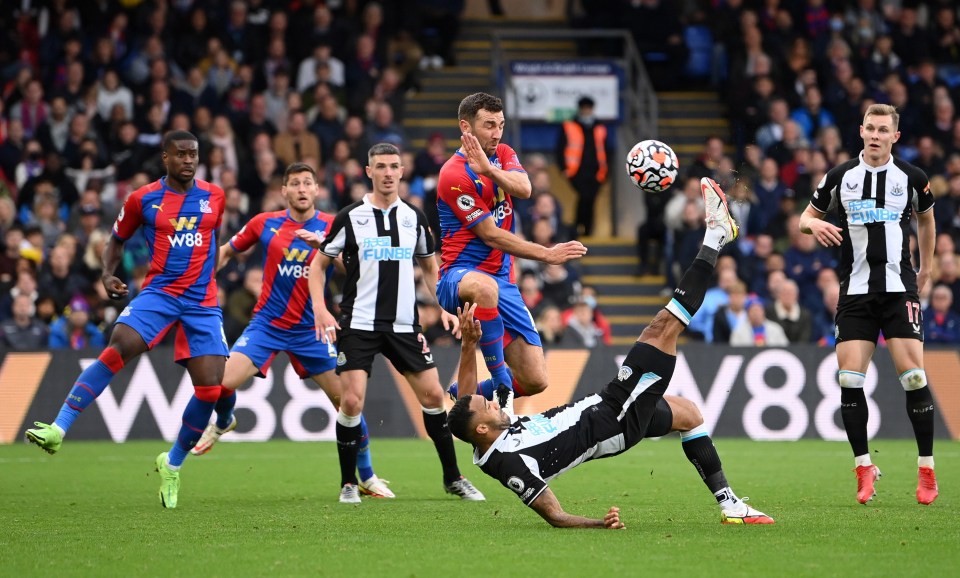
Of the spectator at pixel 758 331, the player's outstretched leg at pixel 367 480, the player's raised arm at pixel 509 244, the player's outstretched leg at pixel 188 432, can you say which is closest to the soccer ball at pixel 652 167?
the player's raised arm at pixel 509 244

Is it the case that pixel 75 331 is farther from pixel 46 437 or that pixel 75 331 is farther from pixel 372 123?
pixel 46 437

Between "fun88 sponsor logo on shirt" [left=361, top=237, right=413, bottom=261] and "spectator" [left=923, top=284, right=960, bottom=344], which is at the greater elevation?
"fun88 sponsor logo on shirt" [left=361, top=237, right=413, bottom=261]

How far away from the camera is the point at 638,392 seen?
7.95m

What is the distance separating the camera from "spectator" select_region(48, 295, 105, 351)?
56.0 feet

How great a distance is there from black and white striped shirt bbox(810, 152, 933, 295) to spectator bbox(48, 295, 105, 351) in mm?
10424

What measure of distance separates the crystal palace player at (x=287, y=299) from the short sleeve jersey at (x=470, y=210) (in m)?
1.85

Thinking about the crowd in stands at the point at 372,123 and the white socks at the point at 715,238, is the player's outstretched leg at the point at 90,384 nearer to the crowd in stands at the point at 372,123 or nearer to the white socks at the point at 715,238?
the white socks at the point at 715,238

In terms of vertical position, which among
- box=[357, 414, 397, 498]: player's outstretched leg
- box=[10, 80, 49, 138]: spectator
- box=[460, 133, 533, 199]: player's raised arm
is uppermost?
box=[10, 80, 49, 138]: spectator

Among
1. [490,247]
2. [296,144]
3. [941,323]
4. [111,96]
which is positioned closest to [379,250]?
[490,247]

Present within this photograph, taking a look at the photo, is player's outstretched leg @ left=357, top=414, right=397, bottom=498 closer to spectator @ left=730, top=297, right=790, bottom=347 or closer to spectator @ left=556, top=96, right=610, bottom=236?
spectator @ left=730, top=297, right=790, bottom=347

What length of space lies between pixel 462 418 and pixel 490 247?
1.97m

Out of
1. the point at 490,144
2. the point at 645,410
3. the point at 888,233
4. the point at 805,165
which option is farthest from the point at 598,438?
the point at 805,165

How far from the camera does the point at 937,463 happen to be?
12953mm

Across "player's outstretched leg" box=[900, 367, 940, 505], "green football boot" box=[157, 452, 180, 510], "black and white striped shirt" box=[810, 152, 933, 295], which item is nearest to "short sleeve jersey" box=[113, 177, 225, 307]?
"green football boot" box=[157, 452, 180, 510]
